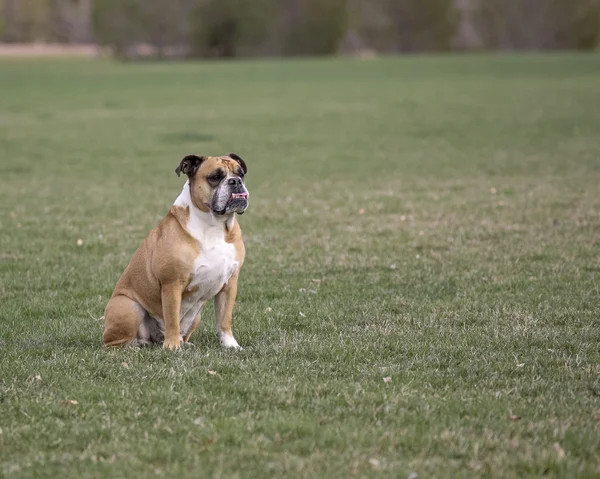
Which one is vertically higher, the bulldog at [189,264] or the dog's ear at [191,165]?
the dog's ear at [191,165]

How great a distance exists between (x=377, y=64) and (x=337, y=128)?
40.0m

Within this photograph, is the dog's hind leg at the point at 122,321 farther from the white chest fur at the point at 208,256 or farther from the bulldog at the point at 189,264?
the white chest fur at the point at 208,256

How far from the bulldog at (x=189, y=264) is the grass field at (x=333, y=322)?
0.97 ft

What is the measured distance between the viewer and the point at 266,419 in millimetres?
5484

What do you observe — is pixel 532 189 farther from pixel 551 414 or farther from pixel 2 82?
pixel 2 82

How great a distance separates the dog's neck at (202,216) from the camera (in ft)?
22.8

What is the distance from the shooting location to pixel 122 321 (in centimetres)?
701

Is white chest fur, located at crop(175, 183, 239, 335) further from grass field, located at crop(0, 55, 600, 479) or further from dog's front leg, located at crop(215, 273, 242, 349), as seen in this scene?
grass field, located at crop(0, 55, 600, 479)

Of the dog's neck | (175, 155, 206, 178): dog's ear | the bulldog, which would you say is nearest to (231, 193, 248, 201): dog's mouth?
the bulldog

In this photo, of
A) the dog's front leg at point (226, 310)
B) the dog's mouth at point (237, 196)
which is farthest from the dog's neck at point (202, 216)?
the dog's front leg at point (226, 310)

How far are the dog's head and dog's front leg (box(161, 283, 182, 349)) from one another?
632 millimetres

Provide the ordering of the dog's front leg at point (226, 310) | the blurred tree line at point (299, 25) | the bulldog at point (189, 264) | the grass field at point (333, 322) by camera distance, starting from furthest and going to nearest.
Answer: the blurred tree line at point (299, 25) < the dog's front leg at point (226, 310) < the bulldog at point (189, 264) < the grass field at point (333, 322)

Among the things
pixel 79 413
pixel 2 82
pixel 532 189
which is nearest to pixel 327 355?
pixel 79 413

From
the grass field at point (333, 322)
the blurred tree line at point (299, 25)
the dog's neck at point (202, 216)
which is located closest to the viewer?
the grass field at point (333, 322)
